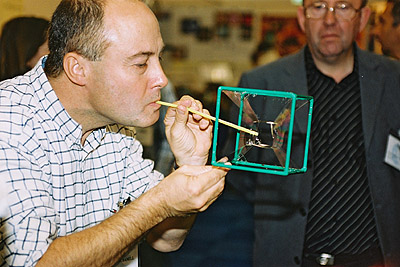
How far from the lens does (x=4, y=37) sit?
264cm

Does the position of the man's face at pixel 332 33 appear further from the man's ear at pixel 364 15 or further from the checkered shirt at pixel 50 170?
the checkered shirt at pixel 50 170

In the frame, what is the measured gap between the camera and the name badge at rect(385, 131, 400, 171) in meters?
2.49

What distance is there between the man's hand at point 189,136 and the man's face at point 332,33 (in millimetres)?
968

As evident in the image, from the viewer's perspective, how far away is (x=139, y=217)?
5.10 feet

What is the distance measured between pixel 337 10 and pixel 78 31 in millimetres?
1375

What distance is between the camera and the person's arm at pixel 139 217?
143 cm

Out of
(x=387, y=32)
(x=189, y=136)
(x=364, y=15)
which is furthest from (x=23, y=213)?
(x=387, y=32)

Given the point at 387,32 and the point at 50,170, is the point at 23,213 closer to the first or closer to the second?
the point at 50,170

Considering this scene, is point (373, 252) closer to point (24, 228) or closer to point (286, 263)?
point (286, 263)

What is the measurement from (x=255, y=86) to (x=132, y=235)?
1.38 metres

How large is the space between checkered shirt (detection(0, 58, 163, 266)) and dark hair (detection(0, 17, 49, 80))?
837 millimetres

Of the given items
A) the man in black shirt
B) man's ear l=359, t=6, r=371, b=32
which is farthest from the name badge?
man's ear l=359, t=6, r=371, b=32

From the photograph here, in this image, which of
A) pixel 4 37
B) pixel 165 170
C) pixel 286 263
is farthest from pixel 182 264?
pixel 4 37

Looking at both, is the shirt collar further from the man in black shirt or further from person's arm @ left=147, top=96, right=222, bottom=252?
the man in black shirt
